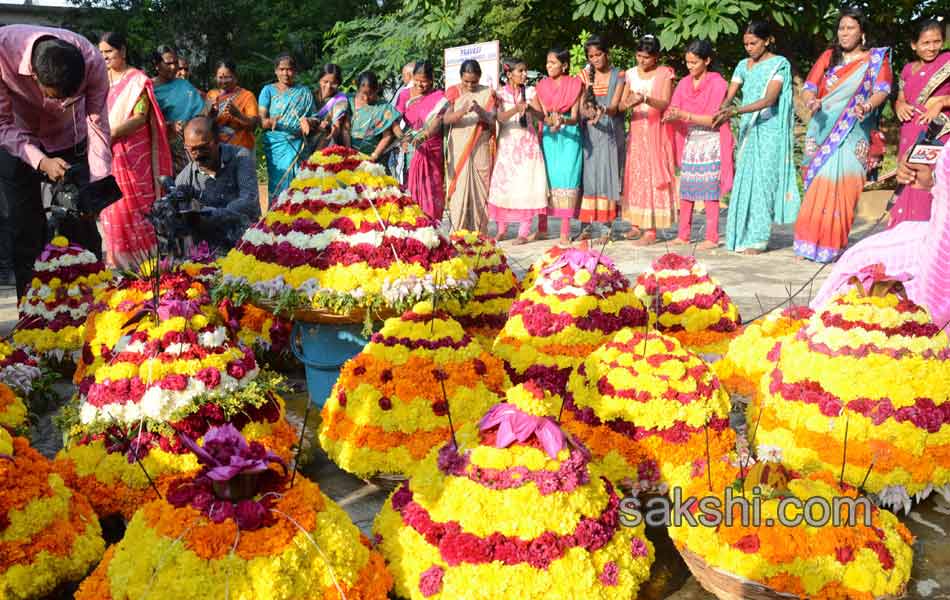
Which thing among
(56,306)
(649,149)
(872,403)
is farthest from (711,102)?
(56,306)

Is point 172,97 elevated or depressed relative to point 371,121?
elevated

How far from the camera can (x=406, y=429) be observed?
3459 mm

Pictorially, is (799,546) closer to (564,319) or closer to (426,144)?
(564,319)

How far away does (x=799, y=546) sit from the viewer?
2547 mm

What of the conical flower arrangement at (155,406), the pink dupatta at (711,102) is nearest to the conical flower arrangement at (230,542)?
the conical flower arrangement at (155,406)

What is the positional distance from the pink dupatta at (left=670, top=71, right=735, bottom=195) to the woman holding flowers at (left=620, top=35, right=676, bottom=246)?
0.20 metres

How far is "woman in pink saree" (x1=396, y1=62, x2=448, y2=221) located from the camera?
974 cm

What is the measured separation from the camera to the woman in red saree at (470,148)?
32.1 feet

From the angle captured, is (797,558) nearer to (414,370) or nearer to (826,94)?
(414,370)

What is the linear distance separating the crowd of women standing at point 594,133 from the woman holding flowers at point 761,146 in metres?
0.02

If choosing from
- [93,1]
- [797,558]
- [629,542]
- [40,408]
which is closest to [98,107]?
[40,408]

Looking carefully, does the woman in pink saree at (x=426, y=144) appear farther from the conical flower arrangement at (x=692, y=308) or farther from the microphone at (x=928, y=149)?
the microphone at (x=928, y=149)

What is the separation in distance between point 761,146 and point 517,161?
3014 mm

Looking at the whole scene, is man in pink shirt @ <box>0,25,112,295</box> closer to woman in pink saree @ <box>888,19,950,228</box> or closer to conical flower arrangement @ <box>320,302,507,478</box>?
conical flower arrangement @ <box>320,302,507,478</box>
